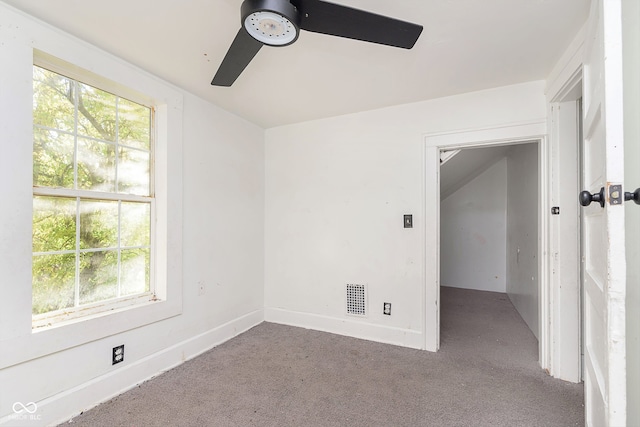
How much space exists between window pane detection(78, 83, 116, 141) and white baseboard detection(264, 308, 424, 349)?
7.30ft

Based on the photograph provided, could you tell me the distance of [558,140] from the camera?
80.9 inches

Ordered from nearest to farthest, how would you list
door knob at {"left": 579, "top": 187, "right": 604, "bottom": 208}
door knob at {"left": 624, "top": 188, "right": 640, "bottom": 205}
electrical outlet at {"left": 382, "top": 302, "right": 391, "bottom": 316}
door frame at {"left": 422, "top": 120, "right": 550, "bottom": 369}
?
door knob at {"left": 624, "top": 188, "right": 640, "bottom": 205} < door knob at {"left": 579, "top": 187, "right": 604, "bottom": 208} < door frame at {"left": 422, "top": 120, "right": 550, "bottom": 369} < electrical outlet at {"left": 382, "top": 302, "right": 391, "bottom": 316}

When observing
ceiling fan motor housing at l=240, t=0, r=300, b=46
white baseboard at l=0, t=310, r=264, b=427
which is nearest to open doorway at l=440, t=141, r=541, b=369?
ceiling fan motor housing at l=240, t=0, r=300, b=46

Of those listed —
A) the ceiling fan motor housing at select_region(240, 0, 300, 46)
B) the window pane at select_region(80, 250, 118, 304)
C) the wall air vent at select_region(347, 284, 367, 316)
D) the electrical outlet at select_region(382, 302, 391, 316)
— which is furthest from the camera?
the wall air vent at select_region(347, 284, 367, 316)

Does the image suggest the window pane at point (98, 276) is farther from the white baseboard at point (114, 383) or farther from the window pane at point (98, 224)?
the white baseboard at point (114, 383)

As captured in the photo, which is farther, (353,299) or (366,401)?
(353,299)

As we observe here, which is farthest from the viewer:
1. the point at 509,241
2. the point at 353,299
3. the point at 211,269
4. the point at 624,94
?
the point at 509,241

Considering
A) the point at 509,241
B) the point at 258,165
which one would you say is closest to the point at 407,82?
the point at 258,165

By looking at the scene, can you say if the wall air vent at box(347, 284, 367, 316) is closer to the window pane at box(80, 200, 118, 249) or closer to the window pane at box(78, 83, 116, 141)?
the window pane at box(80, 200, 118, 249)

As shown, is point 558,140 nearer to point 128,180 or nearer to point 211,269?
point 211,269

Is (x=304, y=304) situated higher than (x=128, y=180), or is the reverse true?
(x=128, y=180)

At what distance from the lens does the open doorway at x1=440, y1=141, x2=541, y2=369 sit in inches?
108

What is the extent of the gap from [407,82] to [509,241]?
10.7 feet

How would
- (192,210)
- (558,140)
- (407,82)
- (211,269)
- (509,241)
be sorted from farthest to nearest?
(509,241) < (211,269) < (192,210) < (407,82) < (558,140)
